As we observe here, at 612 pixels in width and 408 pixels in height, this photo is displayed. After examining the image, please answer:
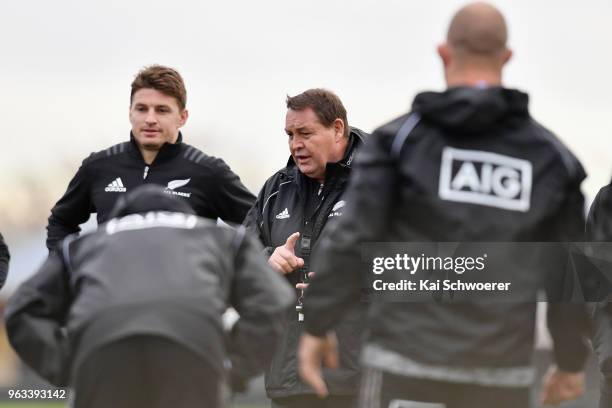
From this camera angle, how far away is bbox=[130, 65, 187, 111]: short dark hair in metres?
8.08

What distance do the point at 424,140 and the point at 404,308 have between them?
2.27ft

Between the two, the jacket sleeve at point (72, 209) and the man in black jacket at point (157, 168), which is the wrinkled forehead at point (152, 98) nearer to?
the man in black jacket at point (157, 168)

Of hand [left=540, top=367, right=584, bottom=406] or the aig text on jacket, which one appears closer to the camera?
the aig text on jacket

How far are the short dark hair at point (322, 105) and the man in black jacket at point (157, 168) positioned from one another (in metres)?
0.69

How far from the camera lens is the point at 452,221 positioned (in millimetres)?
4574

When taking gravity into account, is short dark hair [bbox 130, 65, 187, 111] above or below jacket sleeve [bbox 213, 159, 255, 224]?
above

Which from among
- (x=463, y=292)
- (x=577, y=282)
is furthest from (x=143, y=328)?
(x=577, y=282)

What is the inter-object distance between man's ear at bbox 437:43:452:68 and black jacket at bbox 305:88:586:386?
0.75 ft

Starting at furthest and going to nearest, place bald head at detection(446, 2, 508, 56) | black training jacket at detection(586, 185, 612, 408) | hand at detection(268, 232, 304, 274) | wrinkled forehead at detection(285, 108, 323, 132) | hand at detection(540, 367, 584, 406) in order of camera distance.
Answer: wrinkled forehead at detection(285, 108, 323, 132) → hand at detection(268, 232, 304, 274) → black training jacket at detection(586, 185, 612, 408) → hand at detection(540, 367, 584, 406) → bald head at detection(446, 2, 508, 56)

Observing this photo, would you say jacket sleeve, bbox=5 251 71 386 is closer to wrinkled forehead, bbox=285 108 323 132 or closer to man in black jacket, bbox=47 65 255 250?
man in black jacket, bbox=47 65 255 250

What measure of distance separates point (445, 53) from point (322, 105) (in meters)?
3.34

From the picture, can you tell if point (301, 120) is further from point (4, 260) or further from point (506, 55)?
point (4, 260)

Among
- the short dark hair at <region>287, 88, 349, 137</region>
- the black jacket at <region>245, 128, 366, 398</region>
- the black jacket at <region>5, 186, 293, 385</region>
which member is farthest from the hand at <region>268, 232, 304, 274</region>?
the black jacket at <region>5, 186, 293, 385</region>

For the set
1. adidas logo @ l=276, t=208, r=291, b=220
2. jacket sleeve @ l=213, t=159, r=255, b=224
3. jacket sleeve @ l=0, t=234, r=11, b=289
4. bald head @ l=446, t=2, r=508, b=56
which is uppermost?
bald head @ l=446, t=2, r=508, b=56
